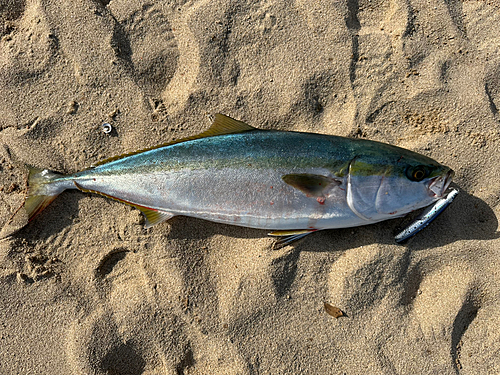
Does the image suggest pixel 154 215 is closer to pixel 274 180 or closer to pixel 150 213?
pixel 150 213

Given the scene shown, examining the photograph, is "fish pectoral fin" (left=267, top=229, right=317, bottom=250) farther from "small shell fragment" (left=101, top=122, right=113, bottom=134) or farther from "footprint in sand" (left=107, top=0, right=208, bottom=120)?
"small shell fragment" (left=101, top=122, right=113, bottom=134)

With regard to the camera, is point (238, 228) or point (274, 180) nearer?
point (274, 180)

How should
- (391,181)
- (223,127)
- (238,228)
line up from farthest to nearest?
(238,228)
(223,127)
(391,181)

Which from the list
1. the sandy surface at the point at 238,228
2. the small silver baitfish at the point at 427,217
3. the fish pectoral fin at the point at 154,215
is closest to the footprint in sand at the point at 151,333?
the sandy surface at the point at 238,228

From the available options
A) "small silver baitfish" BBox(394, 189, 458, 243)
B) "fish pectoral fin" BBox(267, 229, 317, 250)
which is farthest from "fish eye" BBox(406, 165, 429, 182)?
"fish pectoral fin" BBox(267, 229, 317, 250)

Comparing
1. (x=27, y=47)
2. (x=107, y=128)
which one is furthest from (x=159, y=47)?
A: (x=27, y=47)

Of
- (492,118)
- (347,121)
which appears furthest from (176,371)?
(492,118)
